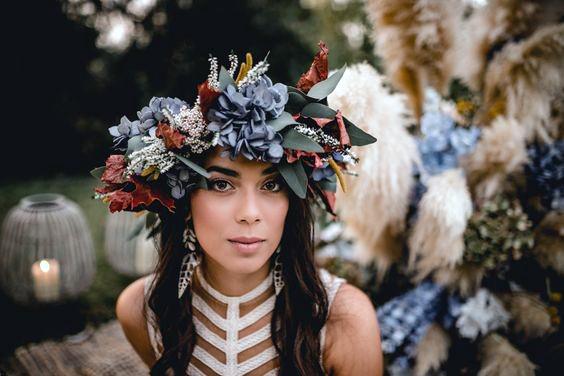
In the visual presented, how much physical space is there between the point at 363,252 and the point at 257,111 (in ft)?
3.13

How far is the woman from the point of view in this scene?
1156mm

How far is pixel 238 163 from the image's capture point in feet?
3.98

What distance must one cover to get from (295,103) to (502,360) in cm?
113

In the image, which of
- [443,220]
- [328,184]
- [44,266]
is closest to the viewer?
[328,184]

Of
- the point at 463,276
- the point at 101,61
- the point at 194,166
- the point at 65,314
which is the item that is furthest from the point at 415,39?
the point at 101,61

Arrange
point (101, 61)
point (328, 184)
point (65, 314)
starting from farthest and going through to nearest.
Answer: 1. point (101, 61)
2. point (65, 314)
3. point (328, 184)

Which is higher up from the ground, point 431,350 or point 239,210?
point 239,210

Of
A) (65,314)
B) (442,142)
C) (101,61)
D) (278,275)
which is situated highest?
(101,61)

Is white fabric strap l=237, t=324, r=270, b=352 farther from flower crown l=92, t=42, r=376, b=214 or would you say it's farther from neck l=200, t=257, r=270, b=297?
flower crown l=92, t=42, r=376, b=214

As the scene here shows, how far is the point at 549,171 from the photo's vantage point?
5.46 feet

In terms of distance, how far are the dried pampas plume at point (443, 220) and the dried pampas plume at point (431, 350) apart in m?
0.26

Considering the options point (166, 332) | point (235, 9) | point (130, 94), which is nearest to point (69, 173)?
point (130, 94)

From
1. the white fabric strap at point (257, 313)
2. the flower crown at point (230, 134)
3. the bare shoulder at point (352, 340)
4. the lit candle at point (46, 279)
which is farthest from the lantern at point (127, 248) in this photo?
the flower crown at point (230, 134)

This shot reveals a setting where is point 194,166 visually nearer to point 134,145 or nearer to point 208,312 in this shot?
point 134,145
